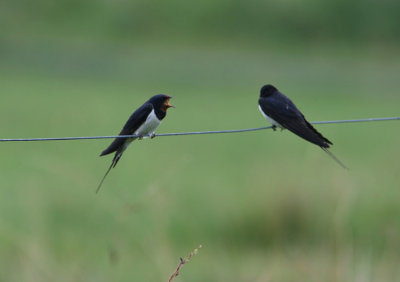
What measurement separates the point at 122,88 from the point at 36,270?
59.6ft

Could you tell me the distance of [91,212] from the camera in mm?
9727

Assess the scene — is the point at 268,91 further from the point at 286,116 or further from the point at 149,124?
the point at 149,124

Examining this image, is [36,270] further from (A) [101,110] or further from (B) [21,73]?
(B) [21,73]

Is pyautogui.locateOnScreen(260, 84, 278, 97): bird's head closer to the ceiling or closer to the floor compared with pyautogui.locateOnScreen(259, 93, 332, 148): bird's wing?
closer to the ceiling

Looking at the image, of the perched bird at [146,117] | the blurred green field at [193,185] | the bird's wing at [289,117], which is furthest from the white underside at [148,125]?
the bird's wing at [289,117]

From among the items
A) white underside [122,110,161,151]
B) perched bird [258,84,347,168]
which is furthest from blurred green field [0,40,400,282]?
perched bird [258,84,347,168]

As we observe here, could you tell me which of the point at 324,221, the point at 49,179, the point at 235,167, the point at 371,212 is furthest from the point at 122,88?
the point at 324,221

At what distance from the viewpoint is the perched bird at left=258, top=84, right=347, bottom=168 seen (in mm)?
5095

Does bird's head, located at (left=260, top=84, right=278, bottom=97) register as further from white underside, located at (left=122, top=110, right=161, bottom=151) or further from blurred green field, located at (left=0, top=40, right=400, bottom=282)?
white underside, located at (left=122, top=110, right=161, bottom=151)

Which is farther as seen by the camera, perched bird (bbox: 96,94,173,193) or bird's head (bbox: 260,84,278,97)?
bird's head (bbox: 260,84,278,97)

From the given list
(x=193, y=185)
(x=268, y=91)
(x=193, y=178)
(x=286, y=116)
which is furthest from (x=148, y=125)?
(x=193, y=178)

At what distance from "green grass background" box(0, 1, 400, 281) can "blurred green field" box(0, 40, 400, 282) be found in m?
0.03

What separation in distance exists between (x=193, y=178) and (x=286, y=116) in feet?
23.9

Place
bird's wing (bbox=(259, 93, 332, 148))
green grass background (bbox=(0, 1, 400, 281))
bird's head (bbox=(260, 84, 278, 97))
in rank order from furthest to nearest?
green grass background (bbox=(0, 1, 400, 281))
bird's head (bbox=(260, 84, 278, 97))
bird's wing (bbox=(259, 93, 332, 148))
